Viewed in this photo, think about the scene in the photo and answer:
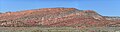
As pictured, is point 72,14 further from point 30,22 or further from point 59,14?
point 30,22

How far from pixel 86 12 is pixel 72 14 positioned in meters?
4.64

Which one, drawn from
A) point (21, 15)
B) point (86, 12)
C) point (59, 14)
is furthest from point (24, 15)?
point (86, 12)

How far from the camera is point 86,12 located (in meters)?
112

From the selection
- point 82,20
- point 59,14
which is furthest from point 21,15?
point 82,20

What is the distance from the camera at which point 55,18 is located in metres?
106

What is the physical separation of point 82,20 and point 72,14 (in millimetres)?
8009

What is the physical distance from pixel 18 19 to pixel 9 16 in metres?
6.05

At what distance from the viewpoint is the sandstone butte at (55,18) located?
328ft

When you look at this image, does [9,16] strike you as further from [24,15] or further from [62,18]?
[62,18]

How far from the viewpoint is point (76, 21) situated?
332ft

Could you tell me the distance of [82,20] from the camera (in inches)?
3994

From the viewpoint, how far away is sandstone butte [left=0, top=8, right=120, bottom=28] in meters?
100

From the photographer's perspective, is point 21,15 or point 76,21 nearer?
point 76,21

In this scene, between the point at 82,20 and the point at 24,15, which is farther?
the point at 24,15
